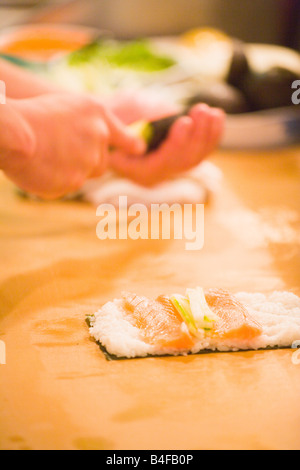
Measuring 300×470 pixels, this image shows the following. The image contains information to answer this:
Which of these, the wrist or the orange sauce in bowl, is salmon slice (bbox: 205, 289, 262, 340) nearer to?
the wrist

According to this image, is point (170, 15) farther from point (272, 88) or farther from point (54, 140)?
point (54, 140)

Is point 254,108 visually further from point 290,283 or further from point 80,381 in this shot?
point 80,381

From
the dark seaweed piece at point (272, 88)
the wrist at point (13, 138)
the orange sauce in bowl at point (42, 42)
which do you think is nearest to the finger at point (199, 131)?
the wrist at point (13, 138)

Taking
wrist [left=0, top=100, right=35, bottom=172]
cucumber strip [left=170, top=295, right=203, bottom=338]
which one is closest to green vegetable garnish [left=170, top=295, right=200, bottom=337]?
cucumber strip [left=170, top=295, right=203, bottom=338]
